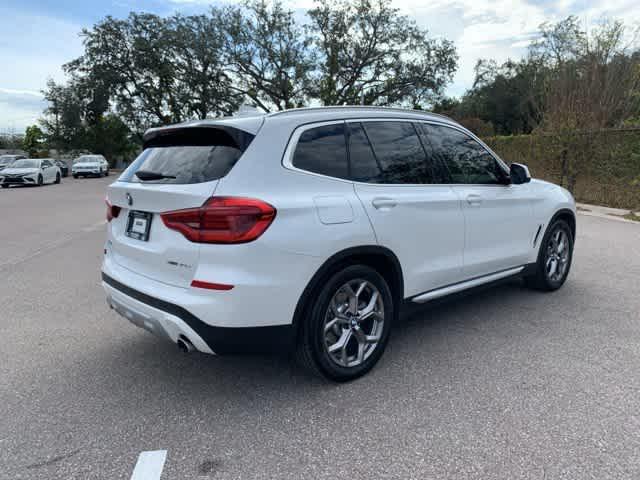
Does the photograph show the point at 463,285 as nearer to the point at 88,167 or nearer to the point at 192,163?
the point at 192,163

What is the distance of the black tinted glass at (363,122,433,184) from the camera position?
344 centimetres

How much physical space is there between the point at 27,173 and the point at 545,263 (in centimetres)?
2603

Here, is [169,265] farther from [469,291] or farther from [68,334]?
[469,291]

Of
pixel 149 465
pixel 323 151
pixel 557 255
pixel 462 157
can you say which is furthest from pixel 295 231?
pixel 557 255

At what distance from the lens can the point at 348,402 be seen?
2.98 metres

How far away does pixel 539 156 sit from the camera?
1678 cm

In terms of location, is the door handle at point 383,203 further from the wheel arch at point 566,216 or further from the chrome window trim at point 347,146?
the wheel arch at point 566,216

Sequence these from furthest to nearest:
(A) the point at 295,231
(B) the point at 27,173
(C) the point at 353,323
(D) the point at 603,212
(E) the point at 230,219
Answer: (B) the point at 27,173 < (D) the point at 603,212 < (C) the point at 353,323 < (A) the point at 295,231 < (E) the point at 230,219

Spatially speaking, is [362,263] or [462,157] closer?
[362,263]

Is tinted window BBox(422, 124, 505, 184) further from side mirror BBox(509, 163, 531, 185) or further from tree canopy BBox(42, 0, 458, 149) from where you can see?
tree canopy BBox(42, 0, 458, 149)

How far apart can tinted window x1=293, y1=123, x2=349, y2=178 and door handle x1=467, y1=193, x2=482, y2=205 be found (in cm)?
131

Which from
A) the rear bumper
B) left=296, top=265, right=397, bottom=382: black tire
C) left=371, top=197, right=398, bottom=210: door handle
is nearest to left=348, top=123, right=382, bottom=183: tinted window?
left=371, top=197, right=398, bottom=210: door handle

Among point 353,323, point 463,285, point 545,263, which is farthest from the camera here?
point 545,263

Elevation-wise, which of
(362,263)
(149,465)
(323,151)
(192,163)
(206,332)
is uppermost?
(323,151)
